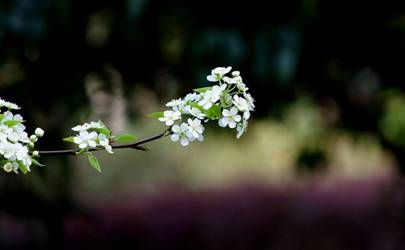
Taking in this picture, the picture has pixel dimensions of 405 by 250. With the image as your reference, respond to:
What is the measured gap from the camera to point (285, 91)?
403 cm

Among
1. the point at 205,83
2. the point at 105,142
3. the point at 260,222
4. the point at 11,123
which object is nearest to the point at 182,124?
the point at 105,142

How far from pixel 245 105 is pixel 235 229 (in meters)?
4.79

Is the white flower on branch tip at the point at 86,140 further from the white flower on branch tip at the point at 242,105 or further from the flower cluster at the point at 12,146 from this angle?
the white flower on branch tip at the point at 242,105

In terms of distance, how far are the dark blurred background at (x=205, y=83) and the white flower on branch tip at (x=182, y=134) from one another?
1.83 metres

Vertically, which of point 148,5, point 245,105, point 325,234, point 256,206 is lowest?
point 245,105

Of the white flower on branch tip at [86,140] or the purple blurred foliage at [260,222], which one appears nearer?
the white flower on branch tip at [86,140]

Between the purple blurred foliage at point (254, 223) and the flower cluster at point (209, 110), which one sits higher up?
the purple blurred foliage at point (254, 223)

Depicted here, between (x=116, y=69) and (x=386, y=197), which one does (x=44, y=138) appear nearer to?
(x=116, y=69)

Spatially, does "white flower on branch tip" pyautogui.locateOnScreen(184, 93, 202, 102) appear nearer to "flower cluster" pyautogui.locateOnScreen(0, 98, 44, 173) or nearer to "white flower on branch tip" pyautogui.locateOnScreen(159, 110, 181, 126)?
"white flower on branch tip" pyautogui.locateOnScreen(159, 110, 181, 126)

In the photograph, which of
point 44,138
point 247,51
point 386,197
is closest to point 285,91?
point 247,51

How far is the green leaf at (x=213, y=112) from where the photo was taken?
164 cm

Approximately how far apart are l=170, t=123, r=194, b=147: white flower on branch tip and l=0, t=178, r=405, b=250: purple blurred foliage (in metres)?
3.81

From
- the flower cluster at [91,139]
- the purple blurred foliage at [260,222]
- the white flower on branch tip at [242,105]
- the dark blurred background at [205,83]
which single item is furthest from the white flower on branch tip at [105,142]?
the purple blurred foliage at [260,222]

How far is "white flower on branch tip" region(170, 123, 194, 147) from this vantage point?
1646 mm
